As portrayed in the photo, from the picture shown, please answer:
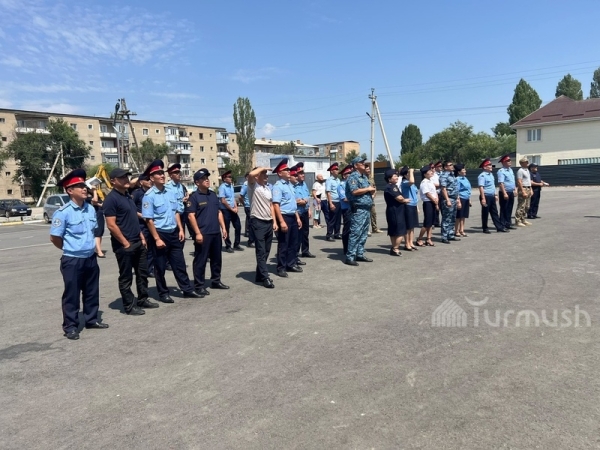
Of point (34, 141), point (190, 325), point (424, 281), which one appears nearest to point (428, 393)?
point (190, 325)

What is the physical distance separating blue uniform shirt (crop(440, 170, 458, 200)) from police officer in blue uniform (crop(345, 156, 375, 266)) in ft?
8.84

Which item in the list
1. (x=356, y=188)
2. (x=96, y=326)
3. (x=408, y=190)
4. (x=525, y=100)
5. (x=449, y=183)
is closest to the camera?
(x=96, y=326)

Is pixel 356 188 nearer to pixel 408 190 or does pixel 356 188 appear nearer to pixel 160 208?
pixel 408 190

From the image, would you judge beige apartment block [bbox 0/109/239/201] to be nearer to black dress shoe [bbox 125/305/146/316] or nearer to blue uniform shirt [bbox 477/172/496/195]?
blue uniform shirt [bbox 477/172/496/195]

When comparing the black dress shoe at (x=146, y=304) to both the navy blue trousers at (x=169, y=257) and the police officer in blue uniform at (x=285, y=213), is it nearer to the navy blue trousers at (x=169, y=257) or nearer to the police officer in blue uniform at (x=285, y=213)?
the navy blue trousers at (x=169, y=257)

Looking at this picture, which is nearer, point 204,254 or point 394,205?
point 204,254

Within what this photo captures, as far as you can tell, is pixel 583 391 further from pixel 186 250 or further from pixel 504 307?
pixel 186 250

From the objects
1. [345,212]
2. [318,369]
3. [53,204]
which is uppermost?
[53,204]

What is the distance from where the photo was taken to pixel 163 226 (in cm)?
606

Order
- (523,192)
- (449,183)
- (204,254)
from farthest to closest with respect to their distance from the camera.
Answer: (523,192)
(449,183)
(204,254)

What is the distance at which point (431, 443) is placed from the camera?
273cm

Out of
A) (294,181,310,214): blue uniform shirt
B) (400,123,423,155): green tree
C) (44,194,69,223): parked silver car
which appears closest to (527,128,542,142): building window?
(44,194,69,223): parked silver car

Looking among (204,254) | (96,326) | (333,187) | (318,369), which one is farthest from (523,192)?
(96,326)

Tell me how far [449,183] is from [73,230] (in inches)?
308
